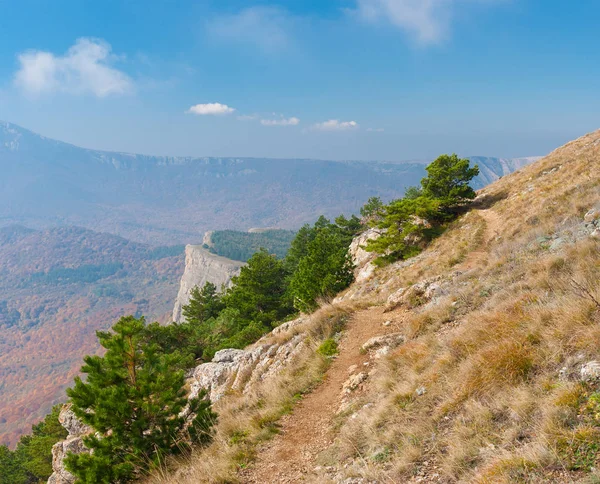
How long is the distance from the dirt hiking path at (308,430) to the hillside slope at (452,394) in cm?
3

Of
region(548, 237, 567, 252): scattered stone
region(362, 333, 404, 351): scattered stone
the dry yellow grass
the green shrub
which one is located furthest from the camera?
the green shrub

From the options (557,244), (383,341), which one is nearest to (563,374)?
(383,341)

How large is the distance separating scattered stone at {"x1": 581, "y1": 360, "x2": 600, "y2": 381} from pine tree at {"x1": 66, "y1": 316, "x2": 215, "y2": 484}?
7.57 meters

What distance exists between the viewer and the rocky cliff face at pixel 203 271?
16488 cm

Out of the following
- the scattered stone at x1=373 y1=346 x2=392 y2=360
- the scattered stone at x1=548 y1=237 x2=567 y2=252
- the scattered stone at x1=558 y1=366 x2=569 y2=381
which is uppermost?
the scattered stone at x1=548 y1=237 x2=567 y2=252

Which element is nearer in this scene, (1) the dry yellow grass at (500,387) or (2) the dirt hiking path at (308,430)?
(1) the dry yellow grass at (500,387)

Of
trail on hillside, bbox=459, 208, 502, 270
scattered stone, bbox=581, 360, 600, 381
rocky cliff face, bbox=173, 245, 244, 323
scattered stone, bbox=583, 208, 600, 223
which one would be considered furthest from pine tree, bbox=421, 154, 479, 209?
rocky cliff face, bbox=173, 245, 244, 323

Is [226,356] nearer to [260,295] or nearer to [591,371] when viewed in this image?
[591,371]

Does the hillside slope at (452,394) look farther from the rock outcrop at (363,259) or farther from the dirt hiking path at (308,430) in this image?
the rock outcrop at (363,259)

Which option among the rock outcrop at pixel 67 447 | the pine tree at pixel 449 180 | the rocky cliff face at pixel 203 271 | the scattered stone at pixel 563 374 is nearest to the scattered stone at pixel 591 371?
the scattered stone at pixel 563 374

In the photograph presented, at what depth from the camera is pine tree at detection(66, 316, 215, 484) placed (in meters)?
7.26

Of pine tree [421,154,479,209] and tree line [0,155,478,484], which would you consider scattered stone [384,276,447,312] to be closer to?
tree line [0,155,478,484]

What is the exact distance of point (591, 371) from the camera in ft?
13.3

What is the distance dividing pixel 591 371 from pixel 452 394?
1868mm
